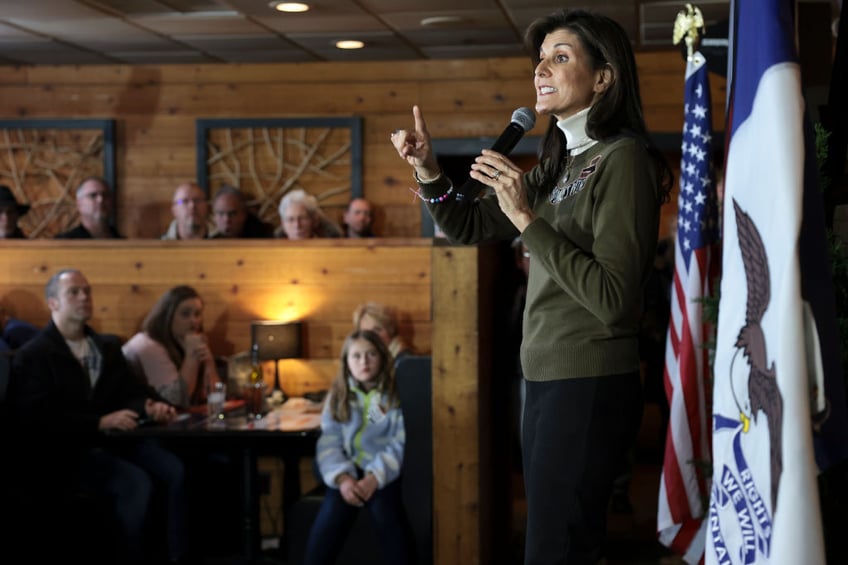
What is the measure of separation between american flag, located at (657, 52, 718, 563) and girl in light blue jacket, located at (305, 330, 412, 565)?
1.02m

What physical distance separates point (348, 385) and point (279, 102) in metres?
3.88

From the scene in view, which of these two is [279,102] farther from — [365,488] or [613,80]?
[613,80]

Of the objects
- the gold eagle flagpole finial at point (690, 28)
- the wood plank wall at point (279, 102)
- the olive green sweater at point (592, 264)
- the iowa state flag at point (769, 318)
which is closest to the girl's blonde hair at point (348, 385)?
the gold eagle flagpole finial at point (690, 28)

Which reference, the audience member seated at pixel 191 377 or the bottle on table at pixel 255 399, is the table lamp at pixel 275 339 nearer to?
the audience member seated at pixel 191 377

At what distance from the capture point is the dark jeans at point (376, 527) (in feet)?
13.1

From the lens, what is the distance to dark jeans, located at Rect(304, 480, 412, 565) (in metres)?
3.98

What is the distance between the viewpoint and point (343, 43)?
6781mm

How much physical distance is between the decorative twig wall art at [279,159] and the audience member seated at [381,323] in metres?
2.64

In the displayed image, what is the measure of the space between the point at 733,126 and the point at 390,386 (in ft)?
7.73

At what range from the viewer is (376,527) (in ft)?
13.2

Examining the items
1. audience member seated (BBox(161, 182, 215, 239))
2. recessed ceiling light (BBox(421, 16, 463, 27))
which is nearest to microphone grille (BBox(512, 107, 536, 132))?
recessed ceiling light (BBox(421, 16, 463, 27))

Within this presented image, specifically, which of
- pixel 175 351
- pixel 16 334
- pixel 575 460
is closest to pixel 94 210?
pixel 16 334

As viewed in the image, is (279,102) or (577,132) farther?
(279,102)

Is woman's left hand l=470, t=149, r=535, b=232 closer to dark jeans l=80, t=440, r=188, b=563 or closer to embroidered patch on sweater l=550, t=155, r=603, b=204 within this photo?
embroidered patch on sweater l=550, t=155, r=603, b=204
